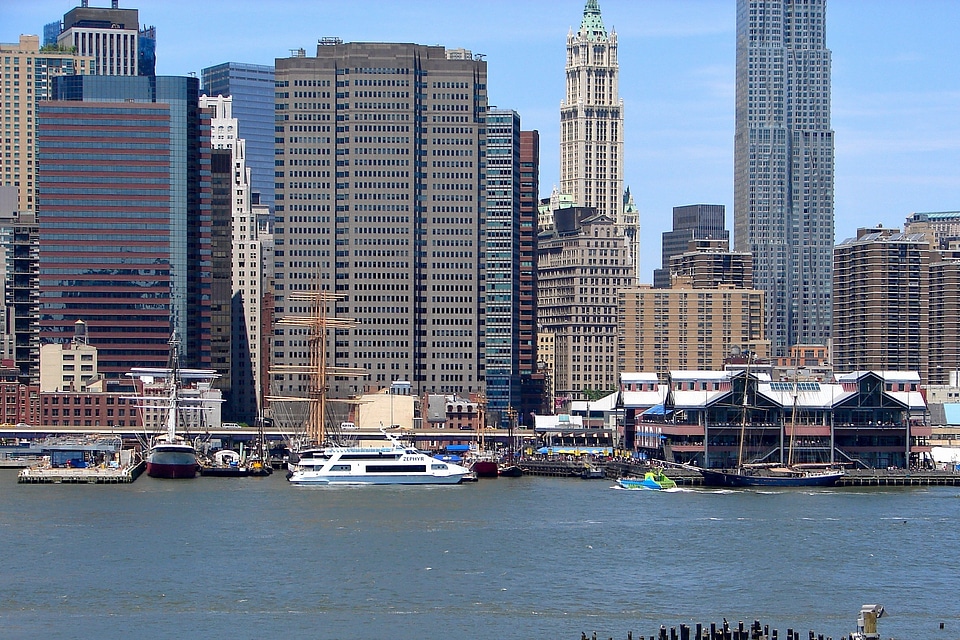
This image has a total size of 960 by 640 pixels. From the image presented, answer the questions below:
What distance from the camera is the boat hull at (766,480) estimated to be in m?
172

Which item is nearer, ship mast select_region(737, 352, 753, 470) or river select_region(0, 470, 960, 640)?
river select_region(0, 470, 960, 640)

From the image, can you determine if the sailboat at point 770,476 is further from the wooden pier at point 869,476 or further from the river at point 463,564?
the river at point 463,564

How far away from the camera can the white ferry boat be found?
173 m

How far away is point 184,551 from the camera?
11319 centimetres

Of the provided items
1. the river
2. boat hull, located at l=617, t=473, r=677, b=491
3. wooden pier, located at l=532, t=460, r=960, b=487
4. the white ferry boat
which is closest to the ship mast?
wooden pier, located at l=532, t=460, r=960, b=487

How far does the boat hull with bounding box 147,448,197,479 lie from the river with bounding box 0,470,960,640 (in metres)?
21.2

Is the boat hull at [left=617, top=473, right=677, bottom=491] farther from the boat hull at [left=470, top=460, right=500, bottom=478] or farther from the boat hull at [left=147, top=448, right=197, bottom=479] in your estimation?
the boat hull at [left=147, top=448, right=197, bottom=479]

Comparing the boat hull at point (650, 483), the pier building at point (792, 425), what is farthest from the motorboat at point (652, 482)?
the pier building at point (792, 425)

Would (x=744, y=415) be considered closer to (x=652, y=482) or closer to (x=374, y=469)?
(x=652, y=482)

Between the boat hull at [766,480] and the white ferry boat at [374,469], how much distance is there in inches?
964

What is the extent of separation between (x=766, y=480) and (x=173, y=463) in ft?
193

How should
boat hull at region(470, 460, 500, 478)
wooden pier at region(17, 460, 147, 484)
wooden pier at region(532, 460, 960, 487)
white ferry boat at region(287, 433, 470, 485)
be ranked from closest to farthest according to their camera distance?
white ferry boat at region(287, 433, 470, 485) < wooden pier at region(17, 460, 147, 484) < wooden pier at region(532, 460, 960, 487) < boat hull at region(470, 460, 500, 478)

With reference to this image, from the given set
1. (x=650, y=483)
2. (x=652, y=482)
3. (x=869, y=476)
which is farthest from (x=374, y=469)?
(x=869, y=476)

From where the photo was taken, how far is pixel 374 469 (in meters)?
175
